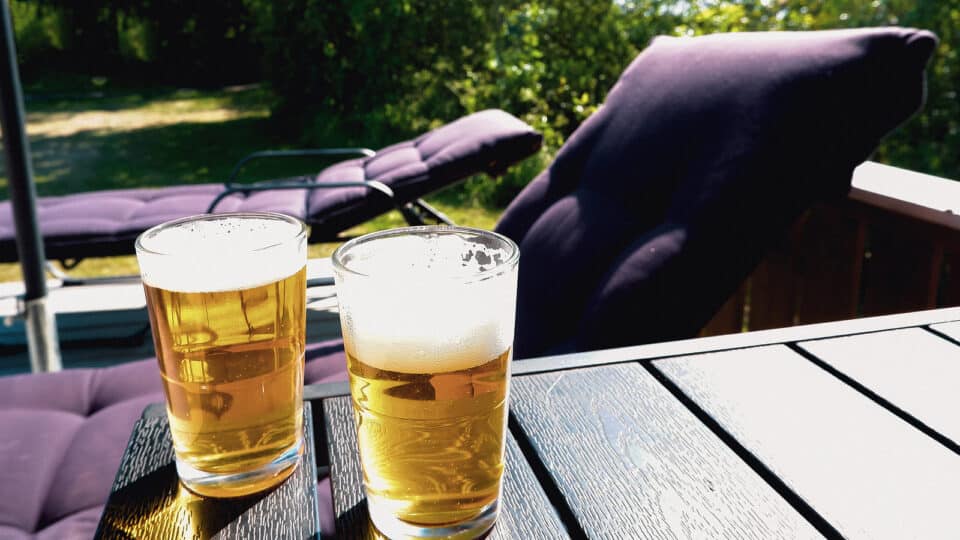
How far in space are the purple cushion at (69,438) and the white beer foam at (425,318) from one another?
460mm

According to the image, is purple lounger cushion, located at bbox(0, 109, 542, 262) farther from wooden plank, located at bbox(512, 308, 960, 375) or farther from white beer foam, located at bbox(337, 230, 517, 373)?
white beer foam, located at bbox(337, 230, 517, 373)

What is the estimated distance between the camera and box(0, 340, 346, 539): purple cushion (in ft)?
3.95

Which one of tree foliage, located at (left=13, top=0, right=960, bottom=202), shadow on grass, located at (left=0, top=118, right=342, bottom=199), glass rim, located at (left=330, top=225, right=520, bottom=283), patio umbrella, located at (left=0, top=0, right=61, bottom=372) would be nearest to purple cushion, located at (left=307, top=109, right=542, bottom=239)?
patio umbrella, located at (left=0, top=0, right=61, bottom=372)

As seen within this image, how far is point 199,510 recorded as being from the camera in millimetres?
719

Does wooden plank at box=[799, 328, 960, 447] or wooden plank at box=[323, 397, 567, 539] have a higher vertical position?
wooden plank at box=[323, 397, 567, 539]

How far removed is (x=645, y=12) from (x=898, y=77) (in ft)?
15.7

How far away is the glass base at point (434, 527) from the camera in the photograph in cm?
65

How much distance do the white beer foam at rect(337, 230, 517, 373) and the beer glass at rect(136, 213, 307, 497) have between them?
0.09 meters

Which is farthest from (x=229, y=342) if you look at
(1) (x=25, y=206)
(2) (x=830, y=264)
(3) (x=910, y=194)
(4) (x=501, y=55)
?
(4) (x=501, y=55)

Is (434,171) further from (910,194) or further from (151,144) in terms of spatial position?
(151,144)

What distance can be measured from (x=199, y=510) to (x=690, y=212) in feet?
3.78

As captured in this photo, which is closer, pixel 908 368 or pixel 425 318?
pixel 425 318

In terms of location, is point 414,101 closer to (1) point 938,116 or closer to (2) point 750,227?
(1) point 938,116

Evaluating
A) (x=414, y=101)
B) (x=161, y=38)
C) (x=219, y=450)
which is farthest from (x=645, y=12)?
(x=161, y=38)
